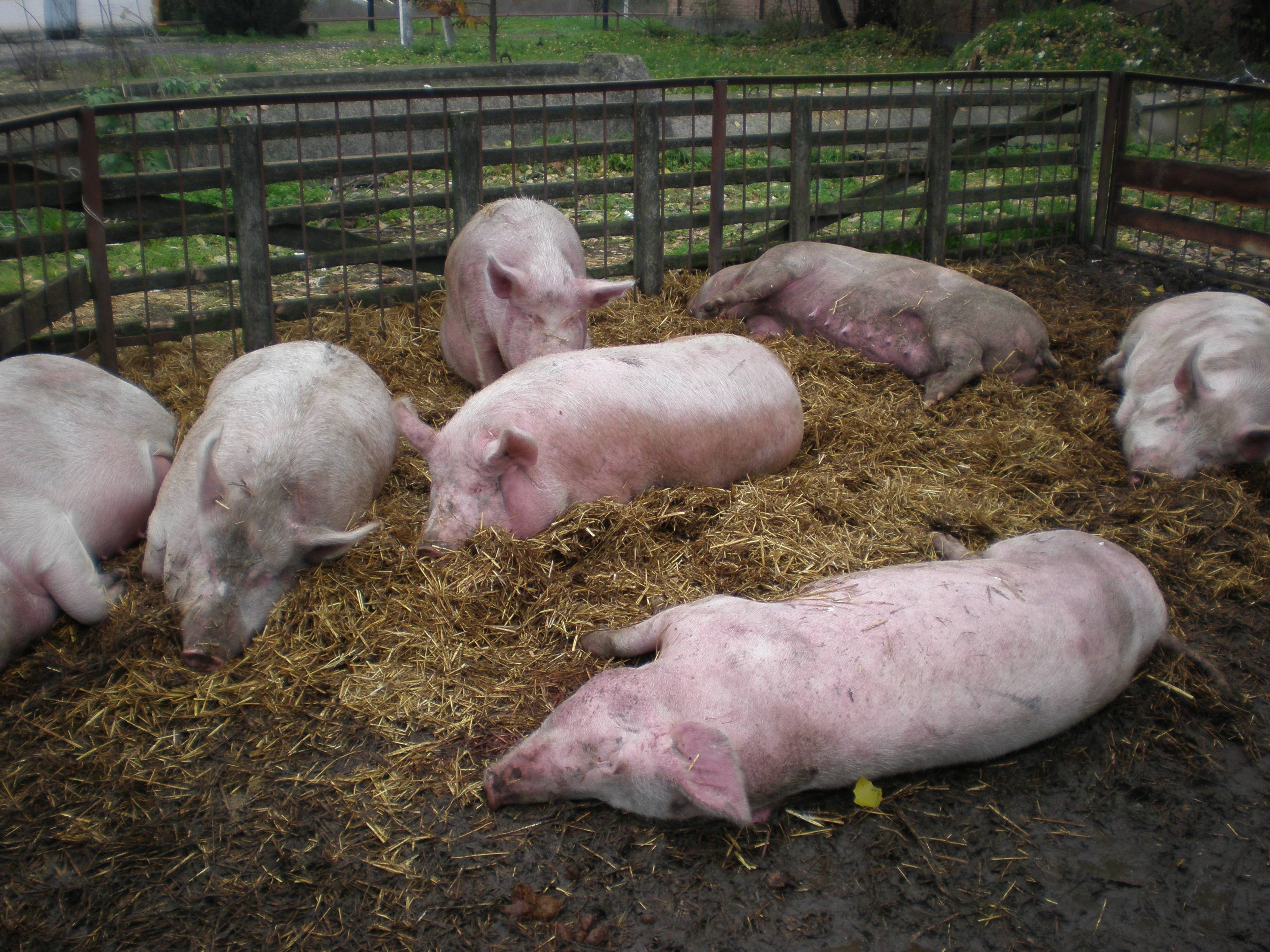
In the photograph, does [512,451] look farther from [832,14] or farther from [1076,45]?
[832,14]

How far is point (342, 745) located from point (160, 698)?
2.24ft

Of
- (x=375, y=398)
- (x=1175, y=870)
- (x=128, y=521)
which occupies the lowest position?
(x=1175, y=870)

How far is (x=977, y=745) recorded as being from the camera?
10.0ft

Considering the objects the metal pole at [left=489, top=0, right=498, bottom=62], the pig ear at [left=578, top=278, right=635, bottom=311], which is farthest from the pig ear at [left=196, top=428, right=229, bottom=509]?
the metal pole at [left=489, top=0, right=498, bottom=62]

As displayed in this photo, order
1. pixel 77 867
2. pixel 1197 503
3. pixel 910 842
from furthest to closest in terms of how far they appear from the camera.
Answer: pixel 1197 503 → pixel 910 842 → pixel 77 867

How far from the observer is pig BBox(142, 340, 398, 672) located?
352 centimetres

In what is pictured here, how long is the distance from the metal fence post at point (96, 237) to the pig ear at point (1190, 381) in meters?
5.94

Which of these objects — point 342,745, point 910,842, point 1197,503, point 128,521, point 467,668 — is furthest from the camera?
point 1197,503

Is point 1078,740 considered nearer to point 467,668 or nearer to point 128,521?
point 467,668

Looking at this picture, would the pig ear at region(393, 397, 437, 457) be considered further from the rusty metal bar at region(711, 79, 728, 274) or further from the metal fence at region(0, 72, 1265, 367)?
the rusty metal bar at region(711, 79, 728, 274)

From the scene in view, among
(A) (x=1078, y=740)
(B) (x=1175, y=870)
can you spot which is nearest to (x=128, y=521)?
(A) (x=1078, y=740)

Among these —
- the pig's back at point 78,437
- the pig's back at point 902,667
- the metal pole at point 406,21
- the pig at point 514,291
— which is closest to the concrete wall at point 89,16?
the pig at point 514,291

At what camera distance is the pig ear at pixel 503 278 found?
5.11m

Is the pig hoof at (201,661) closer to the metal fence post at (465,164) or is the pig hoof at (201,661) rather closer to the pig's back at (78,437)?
the pig's back at (78,437)
